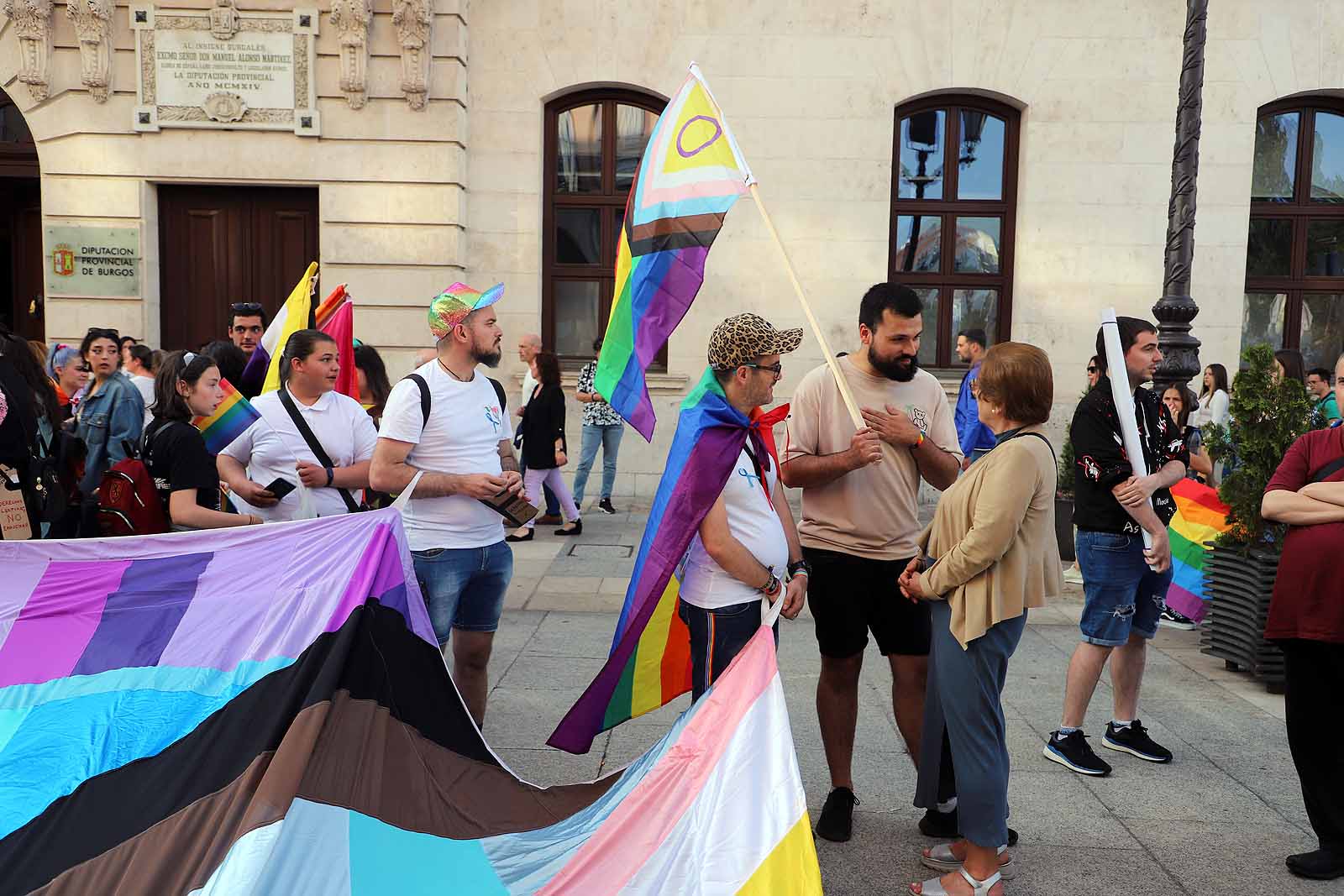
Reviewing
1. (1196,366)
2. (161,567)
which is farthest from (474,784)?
(1196,366)

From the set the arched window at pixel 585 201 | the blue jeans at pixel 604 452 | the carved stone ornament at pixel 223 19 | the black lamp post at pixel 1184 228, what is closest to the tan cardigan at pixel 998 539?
the black lamp post at pixel 1184 228

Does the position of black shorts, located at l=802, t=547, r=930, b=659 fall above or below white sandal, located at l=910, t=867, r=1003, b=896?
above

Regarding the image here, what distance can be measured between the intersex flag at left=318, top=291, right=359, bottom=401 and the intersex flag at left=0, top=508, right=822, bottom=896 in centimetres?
290

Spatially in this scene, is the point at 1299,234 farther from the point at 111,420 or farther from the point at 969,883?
the point at 111,420

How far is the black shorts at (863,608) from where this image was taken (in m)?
4.38

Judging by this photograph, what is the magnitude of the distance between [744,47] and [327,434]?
8.81 metres

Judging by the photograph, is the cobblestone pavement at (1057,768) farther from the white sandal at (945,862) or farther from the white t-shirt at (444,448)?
the white t-shirt at (444,448)

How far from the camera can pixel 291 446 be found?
16.8 feet

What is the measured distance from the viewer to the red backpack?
15.7ft

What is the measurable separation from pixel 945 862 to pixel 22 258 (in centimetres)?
1360

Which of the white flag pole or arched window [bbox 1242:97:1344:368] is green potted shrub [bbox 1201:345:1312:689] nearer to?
the white flag pole

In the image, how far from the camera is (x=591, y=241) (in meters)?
13.1

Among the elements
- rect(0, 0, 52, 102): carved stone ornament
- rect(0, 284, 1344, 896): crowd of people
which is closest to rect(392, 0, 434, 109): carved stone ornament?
rect(0, 0, 52, 102): carved stone ornament

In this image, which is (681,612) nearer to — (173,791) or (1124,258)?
(173,791)
